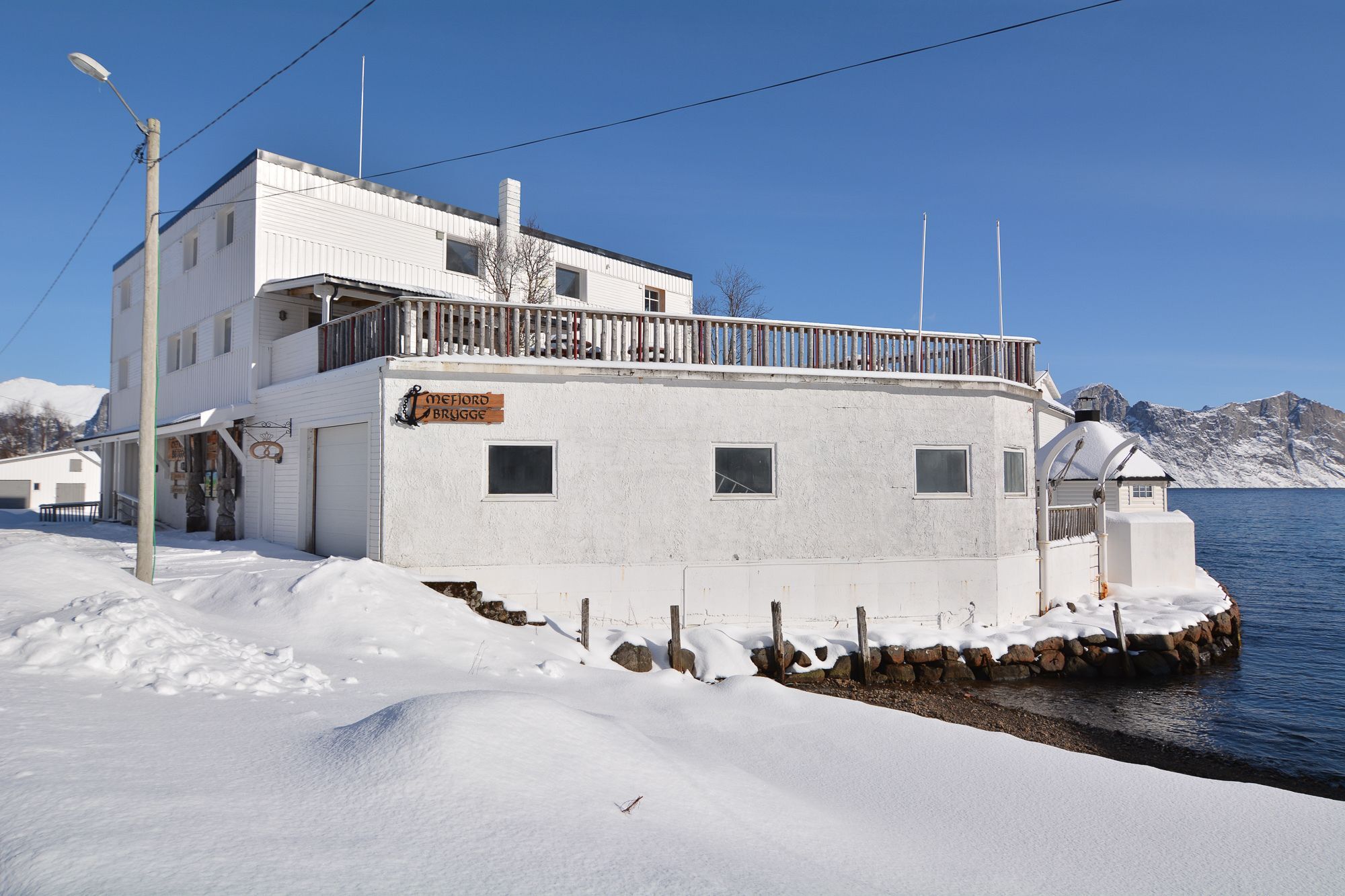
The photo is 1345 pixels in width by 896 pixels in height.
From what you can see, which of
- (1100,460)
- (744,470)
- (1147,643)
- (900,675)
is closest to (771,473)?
(744,470)

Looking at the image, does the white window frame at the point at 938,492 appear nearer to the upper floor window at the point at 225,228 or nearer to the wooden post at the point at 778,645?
the wooden post at the point at 778,645

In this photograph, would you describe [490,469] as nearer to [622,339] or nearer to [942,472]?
[622,339]

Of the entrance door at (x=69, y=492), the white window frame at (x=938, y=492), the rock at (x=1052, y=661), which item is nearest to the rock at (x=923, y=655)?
the rock at (x=1052, y=661)

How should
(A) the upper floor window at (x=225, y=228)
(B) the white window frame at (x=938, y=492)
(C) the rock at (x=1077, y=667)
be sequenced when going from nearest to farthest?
(B) the white window frame at (x=938, y=492), (C) the rock at (x=1077, y=667), (A) the upper floor window at (x=225, y=228)

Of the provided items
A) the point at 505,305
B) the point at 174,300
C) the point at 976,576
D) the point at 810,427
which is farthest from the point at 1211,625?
the point at 174,300

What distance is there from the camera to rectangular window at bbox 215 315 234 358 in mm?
20422

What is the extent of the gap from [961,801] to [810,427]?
9.01 metres

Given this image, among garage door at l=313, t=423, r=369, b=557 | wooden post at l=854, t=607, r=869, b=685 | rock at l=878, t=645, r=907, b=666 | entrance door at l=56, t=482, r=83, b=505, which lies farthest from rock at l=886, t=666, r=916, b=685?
entrance door at l=56, t=482, r=83, b=505

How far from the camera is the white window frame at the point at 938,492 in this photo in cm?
1571

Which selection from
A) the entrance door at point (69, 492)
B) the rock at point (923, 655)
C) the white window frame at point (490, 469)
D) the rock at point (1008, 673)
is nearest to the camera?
the white window frame at point (490, 469)

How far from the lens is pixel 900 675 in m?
14.6

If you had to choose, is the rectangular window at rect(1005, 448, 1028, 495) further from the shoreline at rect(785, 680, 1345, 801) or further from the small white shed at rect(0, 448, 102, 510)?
the small white shed at rect(0, 448, 102, 510)

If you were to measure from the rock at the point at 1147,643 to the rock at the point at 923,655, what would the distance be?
5.84 m

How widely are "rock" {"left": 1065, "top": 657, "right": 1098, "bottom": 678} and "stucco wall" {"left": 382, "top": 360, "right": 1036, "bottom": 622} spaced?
1703 millimetres
